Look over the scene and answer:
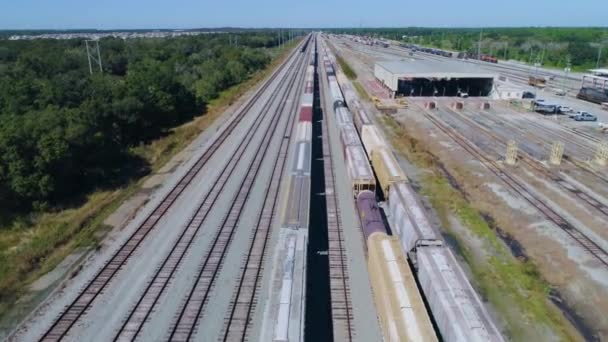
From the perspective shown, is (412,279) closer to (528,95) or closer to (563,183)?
(563,183)

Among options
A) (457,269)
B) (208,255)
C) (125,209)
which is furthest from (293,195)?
(125,209)

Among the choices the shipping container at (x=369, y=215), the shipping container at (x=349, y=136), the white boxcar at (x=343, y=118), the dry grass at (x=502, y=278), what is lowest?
the dry grass at (x=502, y=278)

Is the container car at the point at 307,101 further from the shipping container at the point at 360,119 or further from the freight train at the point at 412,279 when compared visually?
the freight train at the point at 412,279

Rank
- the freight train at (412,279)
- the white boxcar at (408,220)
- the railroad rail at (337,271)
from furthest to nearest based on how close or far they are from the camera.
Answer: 1. the white boxcar at (408,220)
2. the railroad rail at (337,271)
3. the freight train at (412,279)

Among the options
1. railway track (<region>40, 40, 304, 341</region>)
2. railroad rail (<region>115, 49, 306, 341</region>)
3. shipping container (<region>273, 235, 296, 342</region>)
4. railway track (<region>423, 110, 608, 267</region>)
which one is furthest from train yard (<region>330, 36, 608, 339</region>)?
railway track (<region>40, 40, 304, 341</region>)

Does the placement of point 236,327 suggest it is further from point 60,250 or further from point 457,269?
point 60,250

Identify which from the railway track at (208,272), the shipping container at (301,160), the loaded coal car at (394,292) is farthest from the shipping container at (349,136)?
the loaded coal car at (394,292)
